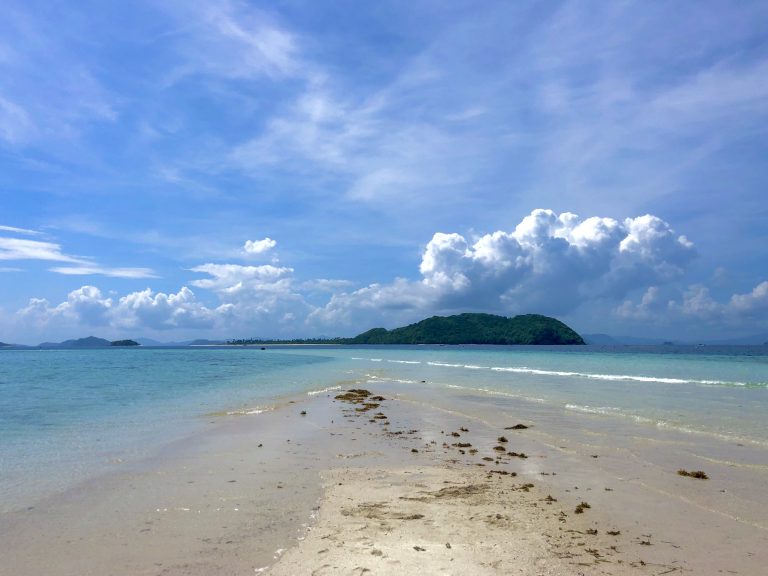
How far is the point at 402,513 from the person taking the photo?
342 inches

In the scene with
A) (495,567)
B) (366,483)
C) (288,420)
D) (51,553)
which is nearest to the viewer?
(495,567)

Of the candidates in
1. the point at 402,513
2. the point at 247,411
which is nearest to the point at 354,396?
the point at 247,411

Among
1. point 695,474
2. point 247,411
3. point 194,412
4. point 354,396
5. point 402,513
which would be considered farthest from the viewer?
point 354,396

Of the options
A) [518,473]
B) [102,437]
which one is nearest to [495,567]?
[518,473]

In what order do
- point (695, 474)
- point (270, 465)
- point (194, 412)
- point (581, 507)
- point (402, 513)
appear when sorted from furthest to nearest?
point (194, 412), point (270, 465), point (695, 474), point (581, 507), point (402, 513)

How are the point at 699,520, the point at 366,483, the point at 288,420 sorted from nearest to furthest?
the point at 699,520 < the point at 366,483 < the point at 288,420

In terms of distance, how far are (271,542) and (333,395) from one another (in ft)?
77.6

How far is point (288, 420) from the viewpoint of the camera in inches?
803

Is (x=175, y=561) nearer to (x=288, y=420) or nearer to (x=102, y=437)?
(x=102, y=437)

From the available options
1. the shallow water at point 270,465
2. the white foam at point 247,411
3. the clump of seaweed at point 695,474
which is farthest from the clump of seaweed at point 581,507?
the white foam at point 247,411

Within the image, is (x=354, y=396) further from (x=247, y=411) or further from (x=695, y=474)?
(x=695, y=474)

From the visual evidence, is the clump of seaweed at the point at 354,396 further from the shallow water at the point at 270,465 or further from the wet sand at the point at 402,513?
the wet sand at the point at 402,513

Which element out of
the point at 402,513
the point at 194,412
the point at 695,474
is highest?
the point at 695,474

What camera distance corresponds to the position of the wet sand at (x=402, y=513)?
22.4 ft
